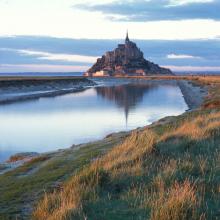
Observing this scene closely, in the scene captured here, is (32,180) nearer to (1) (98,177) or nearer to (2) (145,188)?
(1) (98,177)

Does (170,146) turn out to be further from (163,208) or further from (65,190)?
(163,208)

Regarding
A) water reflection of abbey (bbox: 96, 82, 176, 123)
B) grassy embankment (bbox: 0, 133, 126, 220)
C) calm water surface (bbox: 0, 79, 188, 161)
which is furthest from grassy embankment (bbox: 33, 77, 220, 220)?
water reflection of abbey (bbox: 96, 82, 176, 123)

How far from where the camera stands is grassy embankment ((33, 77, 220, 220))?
20.7 ft

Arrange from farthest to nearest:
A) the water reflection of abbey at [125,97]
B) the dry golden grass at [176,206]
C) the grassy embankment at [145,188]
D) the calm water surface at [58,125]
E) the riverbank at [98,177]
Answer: the water reflection of abbey at [125,97] → the calm water surface at [58,125] → the riverbank at [98,177] → the grassy embankment at [145,188] → the dry golden grass at [176,206]

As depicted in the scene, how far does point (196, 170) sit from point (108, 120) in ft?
84.6

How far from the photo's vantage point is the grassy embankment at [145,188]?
632cm

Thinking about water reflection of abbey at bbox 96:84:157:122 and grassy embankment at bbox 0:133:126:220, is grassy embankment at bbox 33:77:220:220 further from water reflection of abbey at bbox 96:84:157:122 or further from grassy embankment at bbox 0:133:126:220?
water reflection of abbey at bbox 96:84:157:122

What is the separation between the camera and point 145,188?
7719 millimetres

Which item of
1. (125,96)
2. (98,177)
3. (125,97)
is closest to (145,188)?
(98,177)

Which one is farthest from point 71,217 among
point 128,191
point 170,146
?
point 170,146

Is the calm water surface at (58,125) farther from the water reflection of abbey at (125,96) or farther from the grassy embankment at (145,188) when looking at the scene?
the grassy embankment at (145,188)

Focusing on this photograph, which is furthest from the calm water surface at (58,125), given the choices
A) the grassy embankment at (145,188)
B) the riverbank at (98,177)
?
the grassy embankment at (145,188)

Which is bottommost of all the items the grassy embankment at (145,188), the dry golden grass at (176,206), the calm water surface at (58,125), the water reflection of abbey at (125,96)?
the water reflection of abbey at (125,96)

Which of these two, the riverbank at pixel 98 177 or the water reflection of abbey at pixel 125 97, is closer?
the riverbank at pixel 98 177
